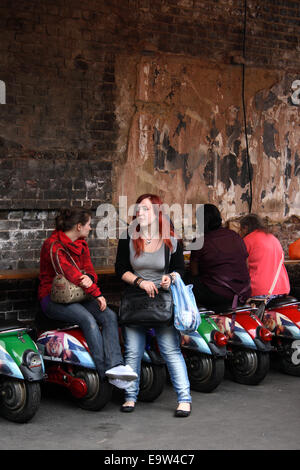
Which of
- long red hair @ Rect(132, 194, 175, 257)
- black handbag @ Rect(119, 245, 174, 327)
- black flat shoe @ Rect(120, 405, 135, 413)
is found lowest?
black flat shoe @ Rect(120, 405, 135, 413)

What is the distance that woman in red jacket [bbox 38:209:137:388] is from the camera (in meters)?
5.50

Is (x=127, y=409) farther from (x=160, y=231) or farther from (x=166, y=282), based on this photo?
(x=160, y=231)

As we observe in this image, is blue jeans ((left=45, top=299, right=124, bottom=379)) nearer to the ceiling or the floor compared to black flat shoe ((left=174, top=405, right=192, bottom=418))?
nearer to the ceiling

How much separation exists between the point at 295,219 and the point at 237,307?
3.48m

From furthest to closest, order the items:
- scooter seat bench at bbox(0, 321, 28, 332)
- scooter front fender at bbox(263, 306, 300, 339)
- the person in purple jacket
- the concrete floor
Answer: scooter front fender at bbox(263, 306, 300, 339) < the person in purple jacket < scooter seat bench at bbox(0, 321, 28, 332) < the concrete floor

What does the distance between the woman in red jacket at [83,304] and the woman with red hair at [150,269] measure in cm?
19

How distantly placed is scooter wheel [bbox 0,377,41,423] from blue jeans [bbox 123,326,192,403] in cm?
79

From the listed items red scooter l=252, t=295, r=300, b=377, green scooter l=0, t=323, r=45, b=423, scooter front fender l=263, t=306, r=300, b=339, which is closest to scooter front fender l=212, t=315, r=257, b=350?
red scooter l=252, t=295, r=300, b=377

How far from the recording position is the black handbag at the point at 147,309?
5465mm

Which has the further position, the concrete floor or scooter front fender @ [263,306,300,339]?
scooter front fender @ [263,306,300,339]

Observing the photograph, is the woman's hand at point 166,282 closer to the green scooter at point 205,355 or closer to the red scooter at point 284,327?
the green scooter at point 205,355

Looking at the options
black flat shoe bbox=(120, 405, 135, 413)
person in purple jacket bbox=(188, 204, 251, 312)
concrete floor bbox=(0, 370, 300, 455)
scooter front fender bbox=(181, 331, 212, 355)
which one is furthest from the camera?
person in purple jacket bbox=(188, 204, 251, 312)

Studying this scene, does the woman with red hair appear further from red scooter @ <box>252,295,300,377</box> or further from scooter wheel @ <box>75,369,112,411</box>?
red scooter @ <box>252,295,300,377</box>

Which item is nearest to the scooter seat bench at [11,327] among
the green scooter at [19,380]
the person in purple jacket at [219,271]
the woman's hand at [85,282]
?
the green scooter at [19,380]
